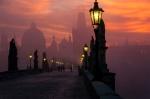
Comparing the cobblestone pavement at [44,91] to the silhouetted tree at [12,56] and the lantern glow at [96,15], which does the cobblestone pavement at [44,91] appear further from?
the silhouetted tree at [12,56]

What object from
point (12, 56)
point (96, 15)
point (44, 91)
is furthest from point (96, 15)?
point (12, 56)

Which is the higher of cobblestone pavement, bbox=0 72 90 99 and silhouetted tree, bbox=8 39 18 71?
silhouetted tree, bbox=8 39 18 71

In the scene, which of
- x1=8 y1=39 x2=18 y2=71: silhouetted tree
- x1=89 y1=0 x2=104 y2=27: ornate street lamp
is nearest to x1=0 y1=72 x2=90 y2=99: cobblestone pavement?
x1=89 y1=0 x2=104 y2=27: ornate street lamp

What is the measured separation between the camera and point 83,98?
27.3 metres

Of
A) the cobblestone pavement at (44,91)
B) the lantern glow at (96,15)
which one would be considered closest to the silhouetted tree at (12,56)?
the cobblestone pavement at (44,91)

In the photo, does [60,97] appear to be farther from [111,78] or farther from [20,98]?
[111,78]

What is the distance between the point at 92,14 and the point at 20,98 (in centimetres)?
673

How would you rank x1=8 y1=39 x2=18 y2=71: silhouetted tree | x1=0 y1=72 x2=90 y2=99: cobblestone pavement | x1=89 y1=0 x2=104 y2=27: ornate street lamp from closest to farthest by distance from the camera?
1. x1=89 y1=0 x2=104 y2=27: ornate street lamp
2. x1=0 y1=72 x2=90 y2=99: cobblestone pavement
3. x1=8 y1=39 x2=18 y2=71: silhouetted tree

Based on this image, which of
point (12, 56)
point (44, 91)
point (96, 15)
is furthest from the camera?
point (12, 56)

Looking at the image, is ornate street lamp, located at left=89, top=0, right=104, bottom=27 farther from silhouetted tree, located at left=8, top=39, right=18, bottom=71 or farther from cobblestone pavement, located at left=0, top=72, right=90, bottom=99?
silhouetted tree, located at left=8, top=39, right=18, bottom=71

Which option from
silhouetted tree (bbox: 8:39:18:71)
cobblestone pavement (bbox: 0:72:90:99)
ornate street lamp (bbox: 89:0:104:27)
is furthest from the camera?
silhouetted tree (bbox: 8:39:18:71)

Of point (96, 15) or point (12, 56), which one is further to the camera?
point (12, 56)

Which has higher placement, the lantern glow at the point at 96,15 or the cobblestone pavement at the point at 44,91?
the lantern glow at the point at 96,15

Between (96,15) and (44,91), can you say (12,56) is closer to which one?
(44,91)
